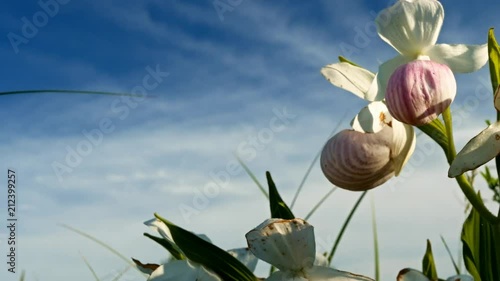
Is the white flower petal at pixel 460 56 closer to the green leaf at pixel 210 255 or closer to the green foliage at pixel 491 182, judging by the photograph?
the green leaf at pixel 210 255

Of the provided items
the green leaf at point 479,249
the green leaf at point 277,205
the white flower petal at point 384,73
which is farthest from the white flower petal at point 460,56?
the green leaf at point 277,205

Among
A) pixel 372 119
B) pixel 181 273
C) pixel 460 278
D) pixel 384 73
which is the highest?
pixel 384 73

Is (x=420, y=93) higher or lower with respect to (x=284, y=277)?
higher

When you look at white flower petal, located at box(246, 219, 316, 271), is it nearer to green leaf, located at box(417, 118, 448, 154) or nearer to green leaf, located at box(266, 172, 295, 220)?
green leaf, located at box(266, 172, 295, 220)

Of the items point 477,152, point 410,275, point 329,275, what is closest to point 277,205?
point 329,275

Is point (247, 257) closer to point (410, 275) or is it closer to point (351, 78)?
point (410, 275)

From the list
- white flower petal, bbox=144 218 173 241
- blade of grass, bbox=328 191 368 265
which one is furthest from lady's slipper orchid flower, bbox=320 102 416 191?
blade of grass, bbox=328 191 368 265

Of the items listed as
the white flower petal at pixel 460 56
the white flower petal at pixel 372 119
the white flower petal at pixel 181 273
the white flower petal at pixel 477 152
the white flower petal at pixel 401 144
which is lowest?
the white flower petal at pixel 181 273
